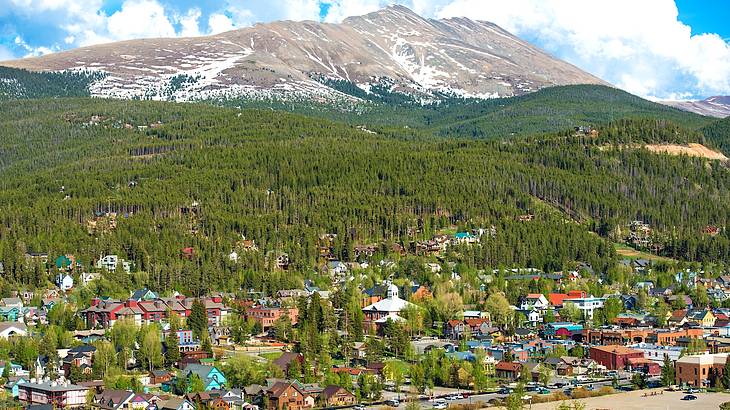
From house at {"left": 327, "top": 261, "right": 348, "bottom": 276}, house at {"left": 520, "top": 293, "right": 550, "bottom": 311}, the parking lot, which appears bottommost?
the parking lot

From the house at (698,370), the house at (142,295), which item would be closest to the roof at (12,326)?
the house at (142,295)

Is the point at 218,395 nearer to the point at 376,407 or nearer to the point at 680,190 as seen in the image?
the point at 376,407

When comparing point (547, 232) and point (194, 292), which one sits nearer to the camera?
point (194, 292)

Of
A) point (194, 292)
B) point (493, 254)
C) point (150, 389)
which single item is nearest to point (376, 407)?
point (150, 389)

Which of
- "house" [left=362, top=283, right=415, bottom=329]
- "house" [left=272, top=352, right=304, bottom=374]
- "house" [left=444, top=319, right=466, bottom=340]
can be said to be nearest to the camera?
"house" [left=272, top=352, right=304, bottom=374]

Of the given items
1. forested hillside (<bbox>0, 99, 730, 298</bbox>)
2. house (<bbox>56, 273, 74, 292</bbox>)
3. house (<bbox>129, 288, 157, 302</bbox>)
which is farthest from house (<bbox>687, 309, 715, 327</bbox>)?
house (<bbox>56, 273, 74, 292</bbox>)

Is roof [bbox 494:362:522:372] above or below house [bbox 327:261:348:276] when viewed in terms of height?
below

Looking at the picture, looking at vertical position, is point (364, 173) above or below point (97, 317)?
above

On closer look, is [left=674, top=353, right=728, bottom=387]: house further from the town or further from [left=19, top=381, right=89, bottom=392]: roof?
[left=19, top=381, right=89, bottom=392]: roof
